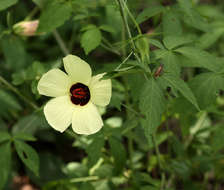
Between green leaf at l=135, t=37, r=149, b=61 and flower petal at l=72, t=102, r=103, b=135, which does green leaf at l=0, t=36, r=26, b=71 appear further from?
green leaf at l=135, t=37, r=149, b=61

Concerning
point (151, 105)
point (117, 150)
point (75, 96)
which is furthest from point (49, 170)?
point (151, 105)

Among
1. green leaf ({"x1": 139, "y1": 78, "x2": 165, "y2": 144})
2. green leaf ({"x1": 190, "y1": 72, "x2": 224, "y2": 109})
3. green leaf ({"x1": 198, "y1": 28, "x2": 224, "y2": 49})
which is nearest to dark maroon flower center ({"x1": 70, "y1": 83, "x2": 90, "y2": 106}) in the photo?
green leaf ({"x1": 139, "y1": 78, "x2": 165, "y2": 144})

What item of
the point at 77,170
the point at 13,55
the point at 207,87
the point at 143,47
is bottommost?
the point at 77,170

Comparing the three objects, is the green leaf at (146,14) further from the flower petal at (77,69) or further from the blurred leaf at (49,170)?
the blurred leaf at (49,170)

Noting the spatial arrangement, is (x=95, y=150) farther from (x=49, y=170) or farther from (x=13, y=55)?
(x=13, y=55)

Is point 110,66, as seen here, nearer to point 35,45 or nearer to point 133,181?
point 133,181

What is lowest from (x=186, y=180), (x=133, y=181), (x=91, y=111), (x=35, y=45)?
(x=186, y=180)

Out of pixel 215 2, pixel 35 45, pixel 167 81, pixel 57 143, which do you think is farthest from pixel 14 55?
pixel 215 2
